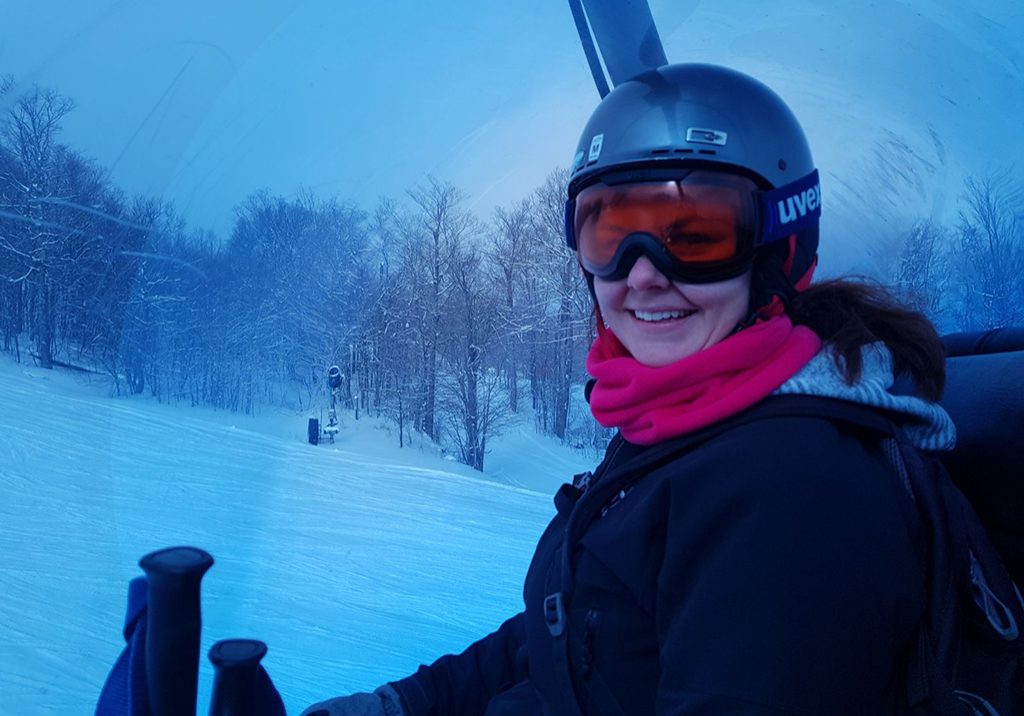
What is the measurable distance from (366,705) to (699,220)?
3.78 feet

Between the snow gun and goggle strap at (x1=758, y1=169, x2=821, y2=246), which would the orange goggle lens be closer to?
goggle strap at (x1=758, y1=169, x2=821, y2=246)

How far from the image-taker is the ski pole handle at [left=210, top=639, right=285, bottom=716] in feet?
3.18

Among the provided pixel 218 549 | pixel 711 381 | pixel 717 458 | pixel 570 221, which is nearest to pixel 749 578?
pixel 717 458

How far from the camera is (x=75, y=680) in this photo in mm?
1593

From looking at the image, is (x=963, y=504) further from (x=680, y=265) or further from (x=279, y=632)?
(x=279, y=632)

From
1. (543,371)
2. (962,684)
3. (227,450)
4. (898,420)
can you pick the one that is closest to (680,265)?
(898,420)

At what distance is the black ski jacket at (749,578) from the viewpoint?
78cm

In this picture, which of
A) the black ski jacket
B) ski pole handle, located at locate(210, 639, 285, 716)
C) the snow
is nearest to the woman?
the black ski jacket

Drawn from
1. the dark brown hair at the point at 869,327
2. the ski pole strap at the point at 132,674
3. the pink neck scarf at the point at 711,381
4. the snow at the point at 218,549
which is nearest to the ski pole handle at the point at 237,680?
the ski pole strap at the point at 132,674

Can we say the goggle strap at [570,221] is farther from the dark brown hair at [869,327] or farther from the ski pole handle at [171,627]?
the ski pole handle at [171,627]

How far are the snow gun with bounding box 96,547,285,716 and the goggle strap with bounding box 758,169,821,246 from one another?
1.04 m

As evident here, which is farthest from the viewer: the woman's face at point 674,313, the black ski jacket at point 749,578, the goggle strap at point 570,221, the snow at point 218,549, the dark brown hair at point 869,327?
the snow at point 218,549

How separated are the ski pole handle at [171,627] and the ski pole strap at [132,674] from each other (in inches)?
1.0

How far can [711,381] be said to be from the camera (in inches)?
42.1
